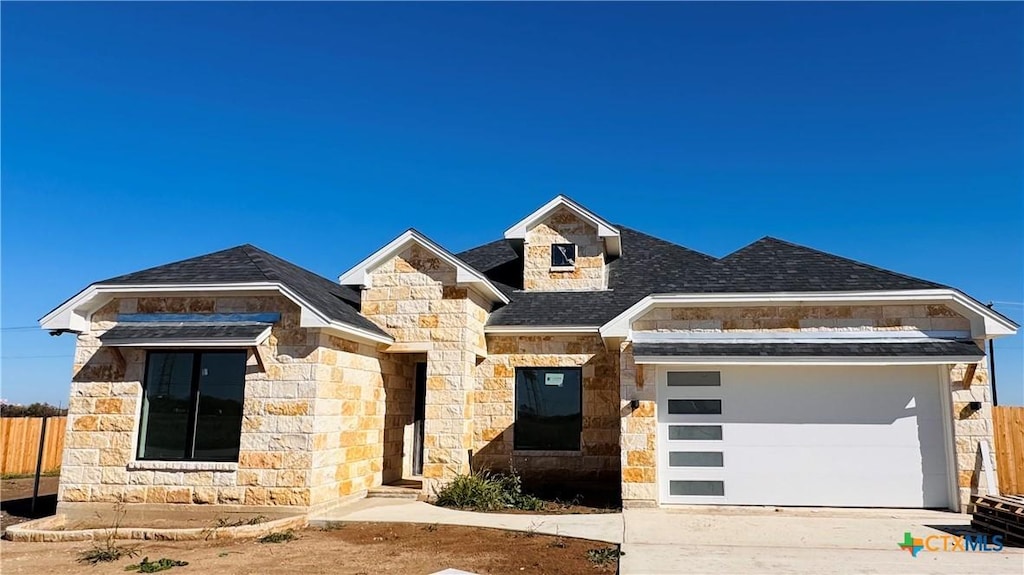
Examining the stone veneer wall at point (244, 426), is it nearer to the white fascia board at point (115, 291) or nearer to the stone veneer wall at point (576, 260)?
the white fascia board at point (115, 291)

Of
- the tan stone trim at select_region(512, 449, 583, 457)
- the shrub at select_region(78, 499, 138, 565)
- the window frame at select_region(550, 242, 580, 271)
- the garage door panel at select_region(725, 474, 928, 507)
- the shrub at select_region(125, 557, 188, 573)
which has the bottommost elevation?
the shrub at select_region(78, 499, 138, 565)

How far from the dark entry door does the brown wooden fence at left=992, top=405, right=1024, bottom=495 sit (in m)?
12.2

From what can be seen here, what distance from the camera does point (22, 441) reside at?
62.0ft

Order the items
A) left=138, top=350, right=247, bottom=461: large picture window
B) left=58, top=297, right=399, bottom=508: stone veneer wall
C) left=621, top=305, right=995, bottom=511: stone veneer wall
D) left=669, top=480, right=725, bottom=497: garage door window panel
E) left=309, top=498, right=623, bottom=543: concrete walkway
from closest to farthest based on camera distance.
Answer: left=309, top=498, right=623, bottom=543: concrete walkway, left=621, top=305, right=995, bottom=511: stone veneer wall, left=58, top=297, right=399, bottom=508: stone veneer wall, left=138, top=350, right=247, bottom=461: large picture window, left=669, top=480, right=725, bottom=497: garage door window panel

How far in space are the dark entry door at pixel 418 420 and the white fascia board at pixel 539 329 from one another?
233cm

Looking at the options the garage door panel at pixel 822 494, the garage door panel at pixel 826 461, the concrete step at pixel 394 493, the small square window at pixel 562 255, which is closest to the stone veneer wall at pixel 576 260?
the small square window at pixel 562 255

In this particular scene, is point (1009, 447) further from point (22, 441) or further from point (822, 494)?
point (22, 441)

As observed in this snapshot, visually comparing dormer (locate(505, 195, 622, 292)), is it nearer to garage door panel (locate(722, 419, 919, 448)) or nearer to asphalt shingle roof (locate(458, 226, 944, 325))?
asphalt shingle roof (locate(458, 226, 944, 325))

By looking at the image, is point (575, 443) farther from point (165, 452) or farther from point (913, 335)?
point (165, 452)

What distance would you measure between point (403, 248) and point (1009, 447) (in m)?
13.1

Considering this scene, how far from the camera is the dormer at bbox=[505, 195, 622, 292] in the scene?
51.3 ft

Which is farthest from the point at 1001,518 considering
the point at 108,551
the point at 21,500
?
the point at 21,500

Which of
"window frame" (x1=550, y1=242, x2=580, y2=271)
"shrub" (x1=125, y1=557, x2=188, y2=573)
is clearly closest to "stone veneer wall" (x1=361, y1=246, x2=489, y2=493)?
"window frame" (x1=550, y1=242, x2=580, y2=271)

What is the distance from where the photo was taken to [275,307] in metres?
11.1
